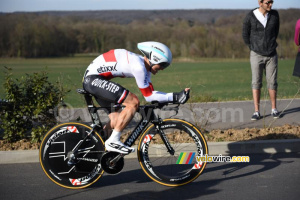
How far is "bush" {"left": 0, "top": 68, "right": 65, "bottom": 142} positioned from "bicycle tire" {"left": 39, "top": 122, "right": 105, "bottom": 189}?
1.75 m

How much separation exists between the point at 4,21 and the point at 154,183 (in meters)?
43.1

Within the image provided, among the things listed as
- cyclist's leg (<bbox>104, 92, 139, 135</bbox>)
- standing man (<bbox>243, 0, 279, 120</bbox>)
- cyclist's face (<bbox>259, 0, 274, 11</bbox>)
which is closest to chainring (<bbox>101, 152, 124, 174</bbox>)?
cyclist's leg (<bbox>104, 92, 139, 135</bbox>)

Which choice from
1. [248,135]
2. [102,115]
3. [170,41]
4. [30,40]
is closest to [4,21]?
[30,40]

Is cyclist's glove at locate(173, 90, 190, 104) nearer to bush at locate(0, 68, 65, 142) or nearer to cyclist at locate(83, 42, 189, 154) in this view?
cyclist at locate(83, 42, 189, 154)

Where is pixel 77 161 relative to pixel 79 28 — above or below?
above

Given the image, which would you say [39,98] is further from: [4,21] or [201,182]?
[4,21]

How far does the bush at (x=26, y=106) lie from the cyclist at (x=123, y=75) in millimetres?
2118

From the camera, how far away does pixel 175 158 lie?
5.69 metres

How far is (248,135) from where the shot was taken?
744 cm

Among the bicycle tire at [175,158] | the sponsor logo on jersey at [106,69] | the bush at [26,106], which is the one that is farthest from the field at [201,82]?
the sponsor logo on jersey at [106,69]

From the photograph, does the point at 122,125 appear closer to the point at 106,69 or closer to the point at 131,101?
the point at 131,101

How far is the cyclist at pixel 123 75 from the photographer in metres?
5.20

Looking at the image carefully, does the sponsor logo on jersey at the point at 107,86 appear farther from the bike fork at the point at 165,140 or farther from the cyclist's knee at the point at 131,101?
the bike fork at the point at 165,140

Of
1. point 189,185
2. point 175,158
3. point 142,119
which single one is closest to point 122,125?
point 142,119
